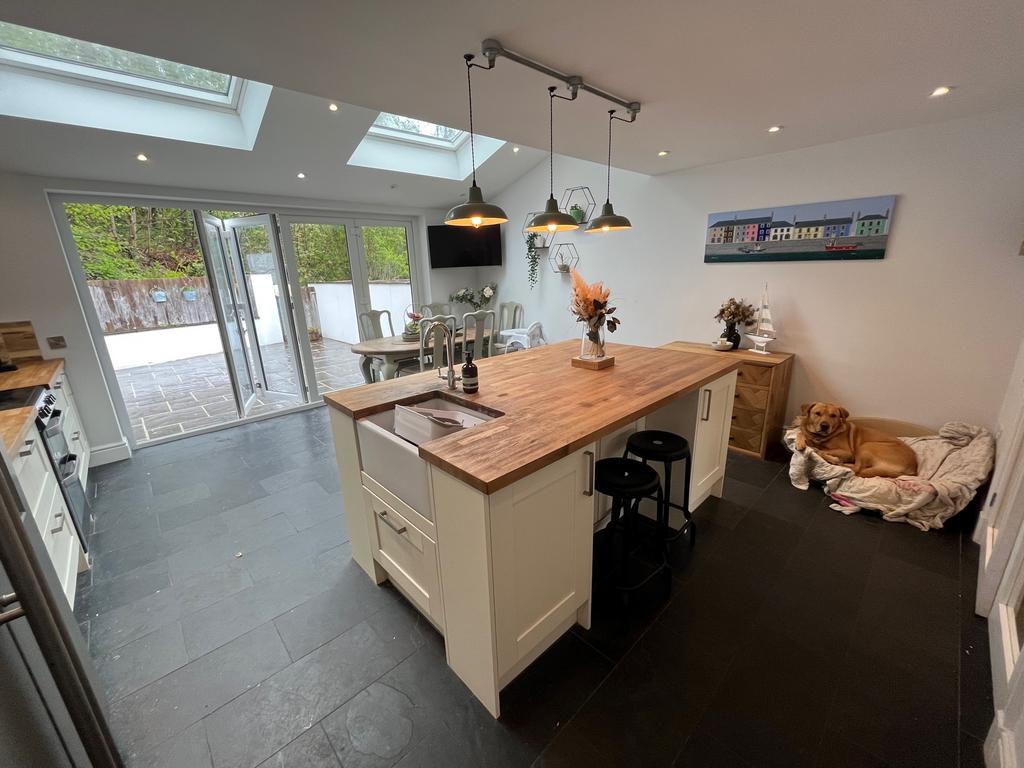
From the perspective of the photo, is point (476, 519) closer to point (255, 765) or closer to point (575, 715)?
point (575, 715)

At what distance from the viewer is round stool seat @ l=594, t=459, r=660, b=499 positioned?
68.7 inches

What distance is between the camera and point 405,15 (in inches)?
55.9

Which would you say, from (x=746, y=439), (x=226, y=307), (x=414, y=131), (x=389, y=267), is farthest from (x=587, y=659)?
(x=389, y=267)

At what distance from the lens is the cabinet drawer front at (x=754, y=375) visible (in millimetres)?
3035

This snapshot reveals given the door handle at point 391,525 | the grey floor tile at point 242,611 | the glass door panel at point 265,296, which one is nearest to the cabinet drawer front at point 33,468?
the grey floor tile at point 242,611

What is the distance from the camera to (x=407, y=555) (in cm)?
169

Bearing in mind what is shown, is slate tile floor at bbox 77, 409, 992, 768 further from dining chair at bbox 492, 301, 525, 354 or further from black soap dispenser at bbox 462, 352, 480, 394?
dining chair at bbox 492, 301, 525, 354

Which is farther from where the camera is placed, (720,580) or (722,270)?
(722,270)

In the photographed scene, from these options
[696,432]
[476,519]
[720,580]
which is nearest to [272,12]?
[476,519]

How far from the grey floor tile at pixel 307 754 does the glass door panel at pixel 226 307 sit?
3.70m

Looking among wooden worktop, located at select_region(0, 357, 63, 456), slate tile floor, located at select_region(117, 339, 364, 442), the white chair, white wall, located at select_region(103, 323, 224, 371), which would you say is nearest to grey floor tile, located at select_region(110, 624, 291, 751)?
wooden worktop, located at select_region(0, 357, 63, 456)

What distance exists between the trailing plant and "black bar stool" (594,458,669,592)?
12.0 feet

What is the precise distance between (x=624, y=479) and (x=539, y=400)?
0.52 m

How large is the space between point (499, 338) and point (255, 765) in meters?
4.54
